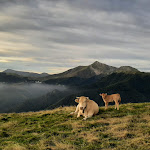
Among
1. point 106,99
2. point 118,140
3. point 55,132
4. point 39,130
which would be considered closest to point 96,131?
point 118,140

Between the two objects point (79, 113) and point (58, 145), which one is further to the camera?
point (79, 113)

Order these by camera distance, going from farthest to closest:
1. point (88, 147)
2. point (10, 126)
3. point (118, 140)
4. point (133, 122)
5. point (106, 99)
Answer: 1. point (106, 99)
2. point (10, 126)
3. point (133, 122)
4. point (118, 140)
5. point (88, 147)

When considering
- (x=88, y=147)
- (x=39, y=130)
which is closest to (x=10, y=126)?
(x=39, y=130)

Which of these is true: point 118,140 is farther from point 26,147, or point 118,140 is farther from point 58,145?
point 26,147

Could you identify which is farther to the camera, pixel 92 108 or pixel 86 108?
pixel 92 108

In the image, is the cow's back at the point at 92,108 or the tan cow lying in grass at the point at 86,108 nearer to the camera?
the tan cow lying in grass at the point at 86,108

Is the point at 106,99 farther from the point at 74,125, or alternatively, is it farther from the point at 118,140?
the point at 118,140

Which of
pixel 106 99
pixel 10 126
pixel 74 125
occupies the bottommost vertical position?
pixel 10 126

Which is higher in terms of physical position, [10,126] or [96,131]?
Answer: [96,131]

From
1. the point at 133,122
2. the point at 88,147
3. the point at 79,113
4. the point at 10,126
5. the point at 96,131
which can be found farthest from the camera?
the point at 79,113

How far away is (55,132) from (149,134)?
5.73 metres

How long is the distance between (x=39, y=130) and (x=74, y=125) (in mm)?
2587

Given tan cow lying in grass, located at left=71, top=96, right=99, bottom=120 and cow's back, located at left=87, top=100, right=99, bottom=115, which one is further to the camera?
cow's back, located at left=87, top=100, right=99, bottom=115

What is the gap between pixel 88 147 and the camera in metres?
8.09
